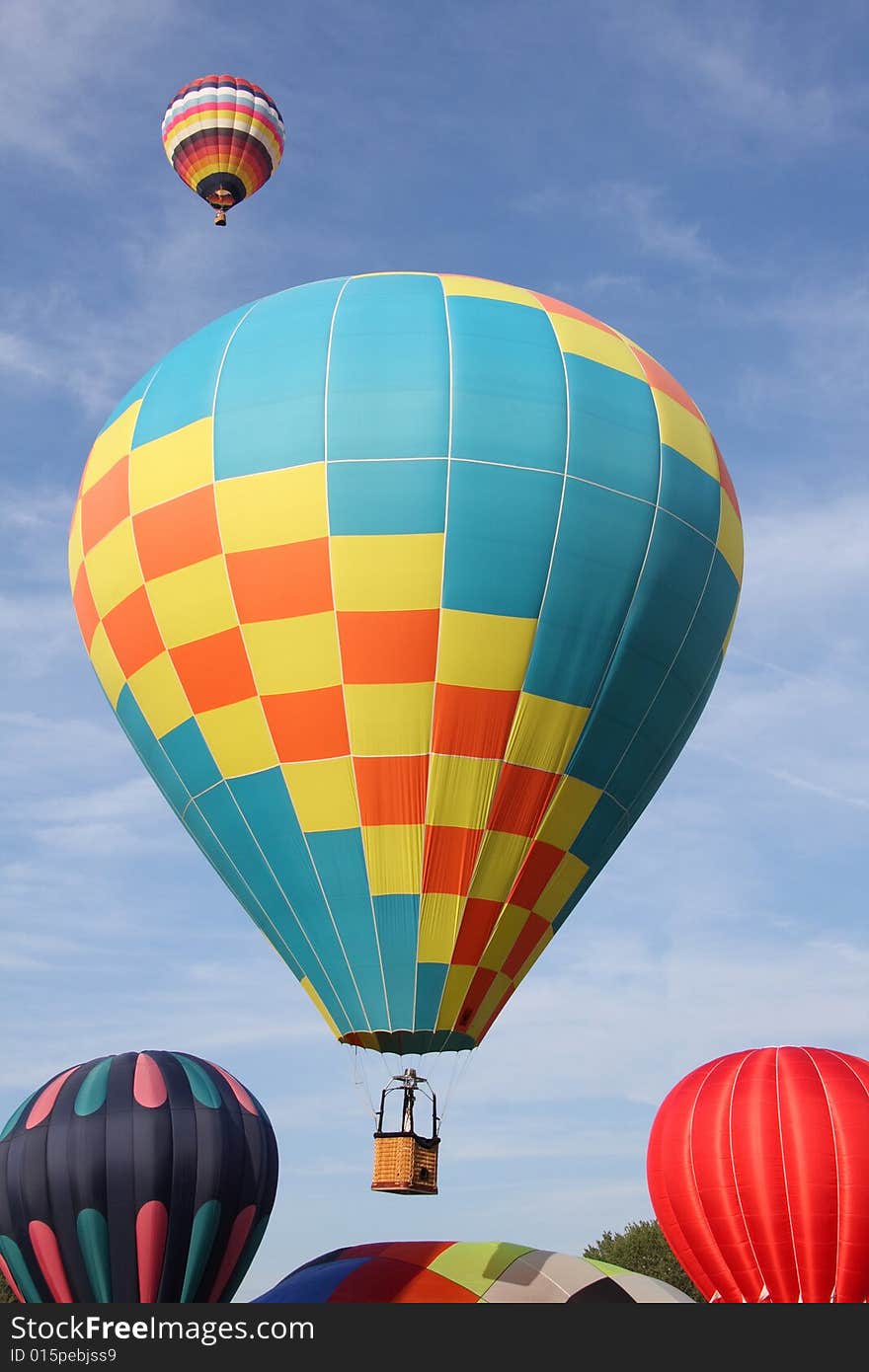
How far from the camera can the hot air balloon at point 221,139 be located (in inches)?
1032

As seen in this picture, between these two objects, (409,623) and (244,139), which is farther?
(244,139)

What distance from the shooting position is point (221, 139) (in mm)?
26188

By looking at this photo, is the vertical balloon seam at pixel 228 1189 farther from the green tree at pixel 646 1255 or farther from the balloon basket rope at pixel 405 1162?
the green tree at pixel 646 1255

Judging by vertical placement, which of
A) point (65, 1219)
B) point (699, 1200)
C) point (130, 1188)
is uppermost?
point (699, 1200)

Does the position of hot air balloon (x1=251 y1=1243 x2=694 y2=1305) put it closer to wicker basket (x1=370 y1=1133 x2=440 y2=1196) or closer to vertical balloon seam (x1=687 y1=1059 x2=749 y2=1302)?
wicker basket (x1=370 y1=1133 x2=440 y2=1196)

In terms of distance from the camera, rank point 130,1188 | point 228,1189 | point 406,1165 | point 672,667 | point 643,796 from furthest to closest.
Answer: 1. point 228,1189
2. point 130,1188
3. point 643,796
4. point 672,667
5. point 406,1165

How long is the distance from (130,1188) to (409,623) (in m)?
7.24

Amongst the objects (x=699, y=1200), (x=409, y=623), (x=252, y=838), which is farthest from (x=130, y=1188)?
(x=409, y=623)

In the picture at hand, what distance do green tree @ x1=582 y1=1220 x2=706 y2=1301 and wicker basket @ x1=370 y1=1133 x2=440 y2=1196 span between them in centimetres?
3009

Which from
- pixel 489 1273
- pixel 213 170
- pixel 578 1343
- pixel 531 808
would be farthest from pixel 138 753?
pixel 213 170

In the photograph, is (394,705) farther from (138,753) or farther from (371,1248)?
(371,1248)

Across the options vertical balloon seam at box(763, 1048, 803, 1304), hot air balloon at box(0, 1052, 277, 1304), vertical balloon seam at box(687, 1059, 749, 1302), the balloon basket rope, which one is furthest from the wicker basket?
vertical balloon seam at box(687, 1059, 749, 1302)

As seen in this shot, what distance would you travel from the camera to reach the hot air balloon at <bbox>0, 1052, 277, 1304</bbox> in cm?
1770

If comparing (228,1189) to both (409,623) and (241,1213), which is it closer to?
(241,1213)
